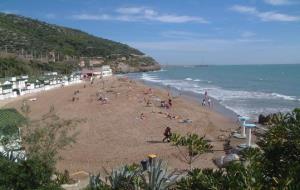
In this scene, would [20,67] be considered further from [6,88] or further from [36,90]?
[6,88]

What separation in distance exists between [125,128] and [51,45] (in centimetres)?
10558

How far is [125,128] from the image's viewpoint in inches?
1048

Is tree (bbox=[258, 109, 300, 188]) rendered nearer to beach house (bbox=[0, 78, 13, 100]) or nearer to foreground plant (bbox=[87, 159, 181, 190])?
foreground plant (bbox=[87, 159, 181, 190])

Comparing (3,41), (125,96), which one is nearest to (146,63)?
(3,41)

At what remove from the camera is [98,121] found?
2955cm

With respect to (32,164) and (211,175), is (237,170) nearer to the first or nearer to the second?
(211,175)

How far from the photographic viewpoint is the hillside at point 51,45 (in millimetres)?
108125

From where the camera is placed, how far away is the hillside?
355ft

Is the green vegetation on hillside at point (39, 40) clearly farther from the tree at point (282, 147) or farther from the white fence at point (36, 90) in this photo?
the tree at point (282, 147)

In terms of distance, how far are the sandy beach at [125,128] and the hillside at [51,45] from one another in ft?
213

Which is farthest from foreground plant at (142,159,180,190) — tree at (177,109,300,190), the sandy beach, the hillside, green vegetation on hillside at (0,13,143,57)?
green vegetation on hillside at (0,13,143,57)

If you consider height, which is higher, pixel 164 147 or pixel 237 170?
pixel 237 170

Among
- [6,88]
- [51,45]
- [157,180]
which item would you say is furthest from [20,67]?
[157,180]

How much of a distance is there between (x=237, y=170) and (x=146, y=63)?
158198 mm
